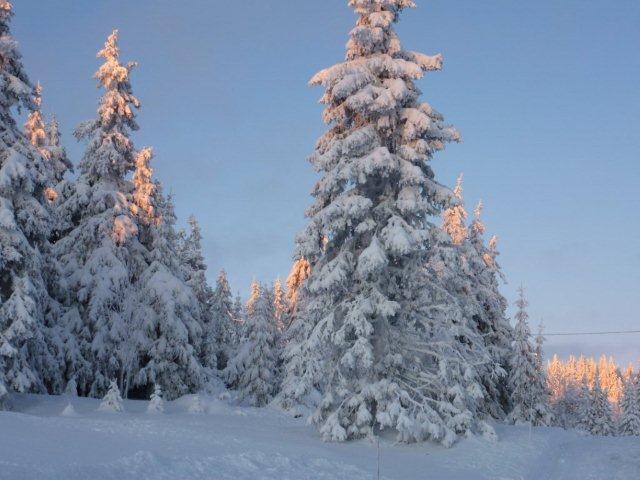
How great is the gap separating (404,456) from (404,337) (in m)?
3.76

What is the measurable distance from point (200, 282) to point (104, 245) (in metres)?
14.9

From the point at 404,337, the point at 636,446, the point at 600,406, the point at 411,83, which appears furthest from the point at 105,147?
the point at 600,406

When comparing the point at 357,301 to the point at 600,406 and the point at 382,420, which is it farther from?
the point at 600,406

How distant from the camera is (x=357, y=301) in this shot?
17594mm

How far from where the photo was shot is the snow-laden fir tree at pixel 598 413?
6234 cm

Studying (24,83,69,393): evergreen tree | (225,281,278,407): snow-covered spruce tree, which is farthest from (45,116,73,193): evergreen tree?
(225,281,278,407): snow-covered spruce tree

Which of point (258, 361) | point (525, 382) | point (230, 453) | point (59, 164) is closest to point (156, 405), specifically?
point (230, 453)

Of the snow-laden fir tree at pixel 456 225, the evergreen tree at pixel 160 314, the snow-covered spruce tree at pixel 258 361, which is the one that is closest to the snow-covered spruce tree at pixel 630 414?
the snow-laden fir tree at pixel 456 225

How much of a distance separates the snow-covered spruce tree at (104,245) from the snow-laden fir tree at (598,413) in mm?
52345

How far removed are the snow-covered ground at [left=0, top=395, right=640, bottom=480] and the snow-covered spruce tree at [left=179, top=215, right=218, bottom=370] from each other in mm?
17605

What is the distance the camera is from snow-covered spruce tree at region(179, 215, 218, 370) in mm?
40906

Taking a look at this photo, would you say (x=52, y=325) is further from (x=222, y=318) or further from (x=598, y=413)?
(x=598, y=413)

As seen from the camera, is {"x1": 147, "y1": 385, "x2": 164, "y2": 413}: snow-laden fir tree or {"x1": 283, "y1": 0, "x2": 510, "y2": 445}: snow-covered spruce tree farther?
{"x1": 147, "y1": 385, "x2": 164, "y2": 413}: snow-laden fir tree

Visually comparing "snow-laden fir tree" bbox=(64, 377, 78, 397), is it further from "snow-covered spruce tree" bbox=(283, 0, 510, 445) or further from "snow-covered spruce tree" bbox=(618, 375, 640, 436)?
"snow-covered spruce tree" bbox=(618, 375, 640, 436)
